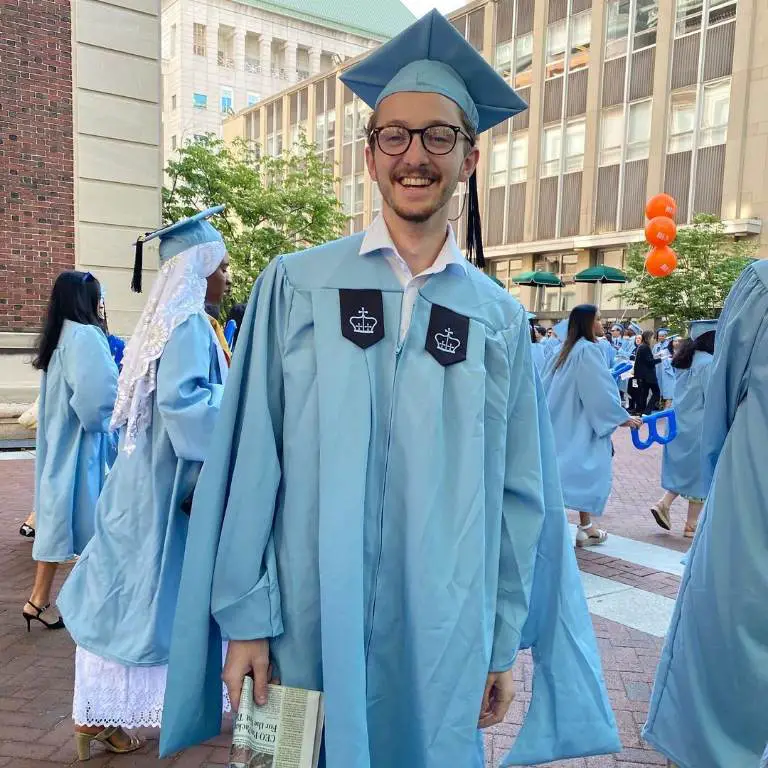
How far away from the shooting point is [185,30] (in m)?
52.3

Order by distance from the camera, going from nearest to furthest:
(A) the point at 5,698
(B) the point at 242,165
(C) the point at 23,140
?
(A) the point at 5,698 < (C) the point at 23,140 < (B) the point at 242,165

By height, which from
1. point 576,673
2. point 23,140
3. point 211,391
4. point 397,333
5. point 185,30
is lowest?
point 576,673

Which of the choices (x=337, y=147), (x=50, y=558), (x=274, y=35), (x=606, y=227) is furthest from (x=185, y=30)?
(x=50, y=558)

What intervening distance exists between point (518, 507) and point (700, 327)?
5.31m

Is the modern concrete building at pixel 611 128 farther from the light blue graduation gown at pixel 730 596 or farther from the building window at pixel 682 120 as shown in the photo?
the light blue graduation gown at pixel 730 596

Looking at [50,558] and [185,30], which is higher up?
[185,30]

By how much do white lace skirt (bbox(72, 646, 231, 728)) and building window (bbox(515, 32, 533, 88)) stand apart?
31.2 meters

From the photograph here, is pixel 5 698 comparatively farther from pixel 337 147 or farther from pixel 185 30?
pixel 185 30

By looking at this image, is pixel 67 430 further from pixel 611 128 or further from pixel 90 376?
pixel 611 128

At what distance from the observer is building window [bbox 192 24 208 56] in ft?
173

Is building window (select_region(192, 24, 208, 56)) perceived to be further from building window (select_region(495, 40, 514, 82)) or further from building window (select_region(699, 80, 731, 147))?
building window (select_region(699, 80, 731, 147))

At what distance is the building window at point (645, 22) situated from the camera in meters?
25.8

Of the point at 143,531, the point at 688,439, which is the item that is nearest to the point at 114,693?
the point at 143,531

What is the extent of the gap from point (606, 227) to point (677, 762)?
A: 26.8m
